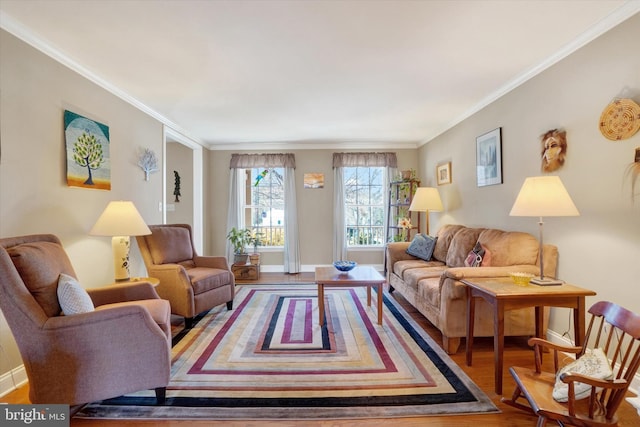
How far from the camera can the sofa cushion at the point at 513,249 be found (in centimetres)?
253

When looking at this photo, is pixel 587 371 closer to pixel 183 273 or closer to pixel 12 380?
pixel 183 273

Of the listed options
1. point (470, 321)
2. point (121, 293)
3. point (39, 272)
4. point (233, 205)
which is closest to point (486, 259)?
point (470, 321)

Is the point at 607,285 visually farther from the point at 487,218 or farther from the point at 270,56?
the point at 270,56

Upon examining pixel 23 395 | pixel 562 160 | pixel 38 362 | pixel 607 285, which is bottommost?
pixel 23 395

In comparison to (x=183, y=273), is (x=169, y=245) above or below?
above

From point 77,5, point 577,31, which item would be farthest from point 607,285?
point 77,5

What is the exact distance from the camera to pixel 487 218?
3398mm

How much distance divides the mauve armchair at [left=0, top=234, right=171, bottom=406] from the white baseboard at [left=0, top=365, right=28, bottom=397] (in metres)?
0.61

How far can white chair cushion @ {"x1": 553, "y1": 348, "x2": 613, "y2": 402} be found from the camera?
124 cm

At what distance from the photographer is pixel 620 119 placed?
190cm

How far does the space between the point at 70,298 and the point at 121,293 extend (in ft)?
1.78

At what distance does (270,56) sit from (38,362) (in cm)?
247

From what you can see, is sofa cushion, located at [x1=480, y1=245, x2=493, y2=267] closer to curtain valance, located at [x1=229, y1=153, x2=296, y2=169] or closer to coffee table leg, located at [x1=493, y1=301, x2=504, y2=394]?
coffee table leg, located at [x1=493, y1=301, x2=504, y2=394]

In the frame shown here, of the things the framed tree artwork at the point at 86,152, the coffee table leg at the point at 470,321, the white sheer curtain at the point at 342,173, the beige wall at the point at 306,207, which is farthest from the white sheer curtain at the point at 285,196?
the coffee table leg at the point at 470,321
